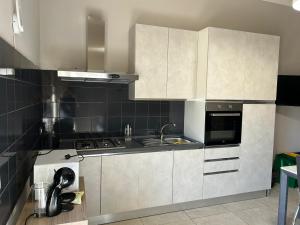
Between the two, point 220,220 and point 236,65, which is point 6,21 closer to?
point 236,65

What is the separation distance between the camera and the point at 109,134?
3.00m

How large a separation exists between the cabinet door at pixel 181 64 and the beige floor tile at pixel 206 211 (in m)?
1.45

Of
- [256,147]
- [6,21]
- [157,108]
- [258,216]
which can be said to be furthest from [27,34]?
[258,216]

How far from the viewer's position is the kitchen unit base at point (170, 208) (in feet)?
8.37

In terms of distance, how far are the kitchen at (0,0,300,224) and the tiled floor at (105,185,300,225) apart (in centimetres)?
1

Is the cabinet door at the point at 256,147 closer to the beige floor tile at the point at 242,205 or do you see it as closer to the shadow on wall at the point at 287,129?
the beige floor tile at the point at 242,205

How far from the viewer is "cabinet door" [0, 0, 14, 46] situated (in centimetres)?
103

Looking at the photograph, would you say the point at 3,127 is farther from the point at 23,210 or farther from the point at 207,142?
the point at 207,142

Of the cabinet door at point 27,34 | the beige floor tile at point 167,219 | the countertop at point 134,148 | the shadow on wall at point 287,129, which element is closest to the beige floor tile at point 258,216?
the beige floor tile at point 167,219

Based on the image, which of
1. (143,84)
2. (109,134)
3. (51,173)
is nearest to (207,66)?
(143,84)

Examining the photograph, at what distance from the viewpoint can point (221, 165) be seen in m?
2.95

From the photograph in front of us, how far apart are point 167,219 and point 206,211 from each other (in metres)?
0.55

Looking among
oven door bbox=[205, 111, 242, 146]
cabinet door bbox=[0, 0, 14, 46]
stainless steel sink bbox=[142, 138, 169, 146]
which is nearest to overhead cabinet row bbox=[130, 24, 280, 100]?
oven door bbox=[205, 111, 242, 146]

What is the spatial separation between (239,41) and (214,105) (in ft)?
2.90
